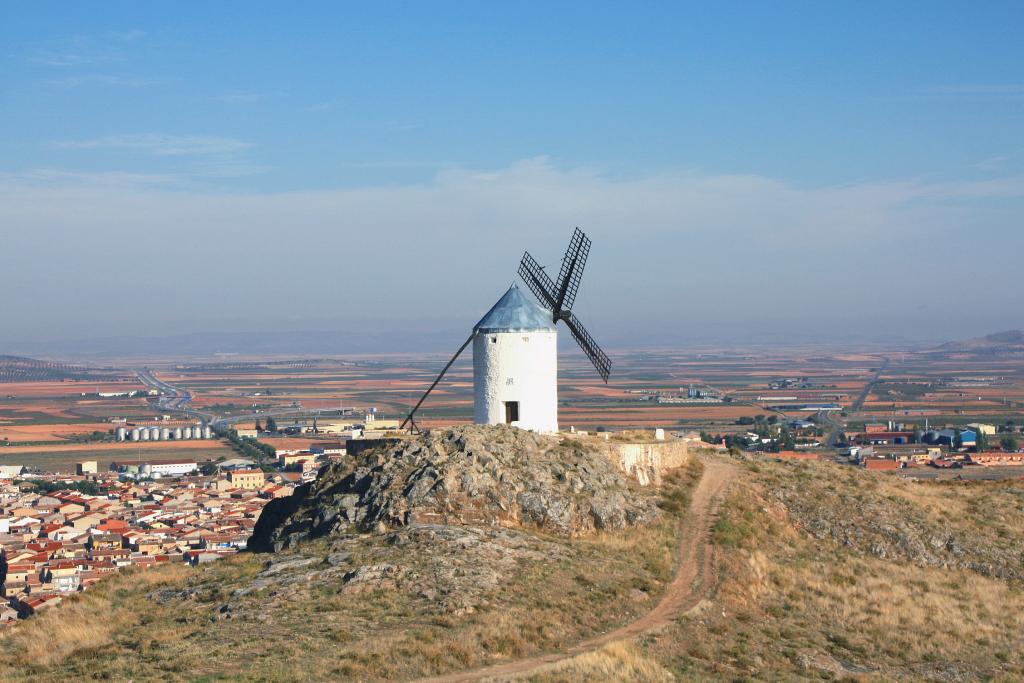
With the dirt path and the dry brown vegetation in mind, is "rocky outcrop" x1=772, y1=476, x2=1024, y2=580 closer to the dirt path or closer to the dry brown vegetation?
the dry brown vegetation

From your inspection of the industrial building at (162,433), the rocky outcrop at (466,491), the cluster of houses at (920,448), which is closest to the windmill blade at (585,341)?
the rocky outcrop at (466,491)

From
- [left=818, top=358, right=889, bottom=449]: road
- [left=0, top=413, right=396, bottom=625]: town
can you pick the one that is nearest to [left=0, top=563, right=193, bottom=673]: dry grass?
[left=0, top=413, right=396, bottom=625]: town

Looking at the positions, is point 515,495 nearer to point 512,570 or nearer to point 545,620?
point 512,570

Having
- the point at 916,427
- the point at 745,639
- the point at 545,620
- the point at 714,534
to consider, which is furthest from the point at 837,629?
the point at 916,427

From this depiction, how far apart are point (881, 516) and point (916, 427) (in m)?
105

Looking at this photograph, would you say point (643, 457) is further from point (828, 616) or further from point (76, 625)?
point (76, 625)

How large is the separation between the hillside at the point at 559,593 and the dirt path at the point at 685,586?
3.4 inches

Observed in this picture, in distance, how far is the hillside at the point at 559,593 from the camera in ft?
70.3

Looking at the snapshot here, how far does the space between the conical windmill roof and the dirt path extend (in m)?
7.23

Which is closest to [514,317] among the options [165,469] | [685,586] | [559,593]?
[685,586]

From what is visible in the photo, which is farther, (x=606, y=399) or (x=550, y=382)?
(x=606, y=399)

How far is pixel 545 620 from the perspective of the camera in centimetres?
2338

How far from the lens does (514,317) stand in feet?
124

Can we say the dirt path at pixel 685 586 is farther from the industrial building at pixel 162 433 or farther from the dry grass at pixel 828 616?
the industrial building at pixel 162 433
